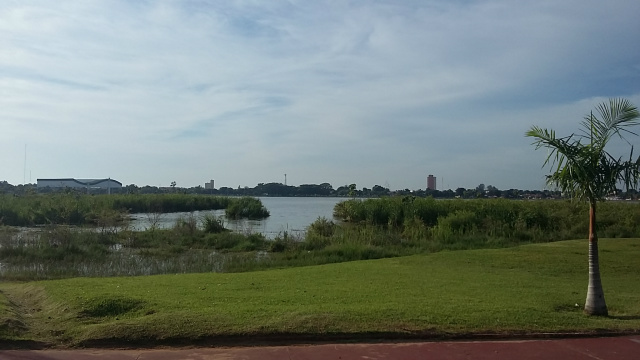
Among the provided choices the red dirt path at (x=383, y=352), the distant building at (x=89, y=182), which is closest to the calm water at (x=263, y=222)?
the red dirt path at (x=383, y=352)

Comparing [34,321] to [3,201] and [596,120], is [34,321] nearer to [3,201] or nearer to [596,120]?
[596,120]

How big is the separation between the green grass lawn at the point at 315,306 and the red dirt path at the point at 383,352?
36 centimetres

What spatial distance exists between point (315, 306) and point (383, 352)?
7.13 ft

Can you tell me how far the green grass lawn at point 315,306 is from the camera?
749 cm

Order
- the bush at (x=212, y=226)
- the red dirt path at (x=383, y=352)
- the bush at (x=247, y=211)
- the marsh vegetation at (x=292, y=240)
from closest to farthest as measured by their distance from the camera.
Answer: the red dirt path at (x=383, y=352) < the marsh vegetation at (x=292, y=240) < the bush at (x=212, y=226) < the bush at (x=247, y=211)

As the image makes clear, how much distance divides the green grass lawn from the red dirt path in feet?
1.19

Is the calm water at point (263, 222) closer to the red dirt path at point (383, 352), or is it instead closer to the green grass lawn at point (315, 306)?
the green grass lawn at point (315, 306)

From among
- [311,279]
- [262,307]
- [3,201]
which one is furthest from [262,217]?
[262,307]

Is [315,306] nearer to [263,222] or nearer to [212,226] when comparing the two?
[212,226]

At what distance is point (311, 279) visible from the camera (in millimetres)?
12312

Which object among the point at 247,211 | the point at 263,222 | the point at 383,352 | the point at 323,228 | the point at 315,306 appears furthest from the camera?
the point at 247,211

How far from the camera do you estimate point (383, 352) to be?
268 inches

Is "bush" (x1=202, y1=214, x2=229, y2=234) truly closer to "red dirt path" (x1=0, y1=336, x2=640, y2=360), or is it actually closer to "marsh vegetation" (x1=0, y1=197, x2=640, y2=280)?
"marsh vegetation" (x1=0, y1=197, x2=640, y2=280)

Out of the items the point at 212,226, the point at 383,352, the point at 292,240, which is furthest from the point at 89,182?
the point at 383,352
